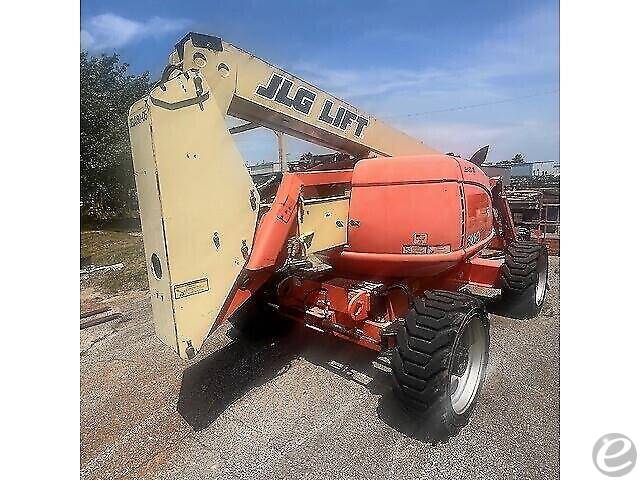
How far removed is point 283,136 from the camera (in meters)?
1.72

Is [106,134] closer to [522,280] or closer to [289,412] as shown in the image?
[289,412]

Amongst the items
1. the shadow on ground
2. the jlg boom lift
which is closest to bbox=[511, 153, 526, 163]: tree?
the jlg boom lift

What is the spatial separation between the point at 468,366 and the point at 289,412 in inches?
28.3

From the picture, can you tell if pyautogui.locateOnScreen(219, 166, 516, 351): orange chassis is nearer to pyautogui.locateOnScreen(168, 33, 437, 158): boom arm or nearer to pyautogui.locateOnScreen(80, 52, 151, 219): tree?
pyautogui.locateOnScreen(168, 33, 437, 158): boom arm

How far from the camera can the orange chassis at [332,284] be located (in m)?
1.56

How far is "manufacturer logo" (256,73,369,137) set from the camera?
158cm

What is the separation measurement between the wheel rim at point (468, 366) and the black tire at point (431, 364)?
0.05 m

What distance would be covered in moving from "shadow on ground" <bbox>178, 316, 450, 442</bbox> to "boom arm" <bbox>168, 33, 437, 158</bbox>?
3.18 ft

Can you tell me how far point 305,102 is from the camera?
1.69 meters

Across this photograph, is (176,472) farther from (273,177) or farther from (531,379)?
(531,379)

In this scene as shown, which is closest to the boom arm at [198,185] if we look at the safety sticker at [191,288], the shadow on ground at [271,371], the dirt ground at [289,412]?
the safety sticker at [191,288]

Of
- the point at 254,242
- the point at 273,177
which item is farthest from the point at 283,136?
the point at 254,242
